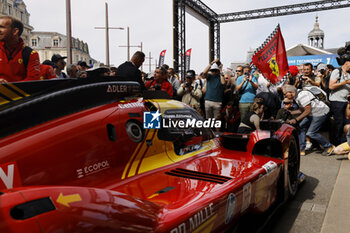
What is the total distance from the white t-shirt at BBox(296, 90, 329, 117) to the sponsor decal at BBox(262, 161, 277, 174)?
140 inches

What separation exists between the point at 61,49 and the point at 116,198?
5106 centimetres

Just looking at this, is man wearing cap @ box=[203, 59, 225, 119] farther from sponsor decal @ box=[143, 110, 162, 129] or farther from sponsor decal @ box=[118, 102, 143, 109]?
sponsor decal @ box=[118, 102, 143, 109]

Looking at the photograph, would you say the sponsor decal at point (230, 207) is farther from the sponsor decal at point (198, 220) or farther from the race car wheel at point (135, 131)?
the race car wheel at point (135, 131)

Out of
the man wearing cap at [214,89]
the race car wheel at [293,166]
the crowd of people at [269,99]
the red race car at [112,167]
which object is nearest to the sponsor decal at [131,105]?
the red race car at [112,167]

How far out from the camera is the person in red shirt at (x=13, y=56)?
6.99ft

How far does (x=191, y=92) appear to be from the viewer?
6.57 m

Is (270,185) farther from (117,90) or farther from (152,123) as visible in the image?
(117,90)

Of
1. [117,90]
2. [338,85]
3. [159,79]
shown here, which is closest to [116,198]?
[117,90]

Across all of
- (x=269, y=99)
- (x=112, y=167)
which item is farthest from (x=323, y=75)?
(x=112, y=167)

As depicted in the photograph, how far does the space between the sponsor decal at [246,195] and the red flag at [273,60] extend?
3077mm

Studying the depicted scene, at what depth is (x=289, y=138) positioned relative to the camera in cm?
313

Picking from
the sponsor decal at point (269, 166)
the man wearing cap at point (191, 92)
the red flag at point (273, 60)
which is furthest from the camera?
the man wearing cap at point (191, 92)

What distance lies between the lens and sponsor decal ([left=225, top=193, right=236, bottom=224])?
179 centimetres

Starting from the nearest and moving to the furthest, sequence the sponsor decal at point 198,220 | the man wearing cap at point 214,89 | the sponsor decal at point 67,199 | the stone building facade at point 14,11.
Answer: the sponsor decal at point 67,199
the sponsor decal at point 198,220
the stone building facade at point 14,11
the man wearing cap at point 214,89
